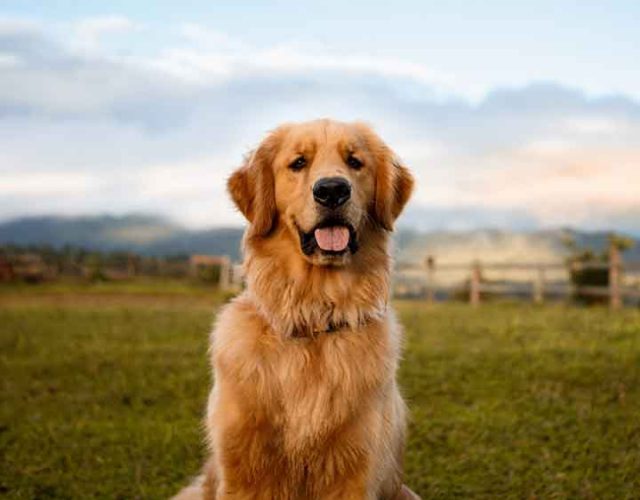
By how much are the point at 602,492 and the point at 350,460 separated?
99.4 inches

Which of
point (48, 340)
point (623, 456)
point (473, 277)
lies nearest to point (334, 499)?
point (623, 456)

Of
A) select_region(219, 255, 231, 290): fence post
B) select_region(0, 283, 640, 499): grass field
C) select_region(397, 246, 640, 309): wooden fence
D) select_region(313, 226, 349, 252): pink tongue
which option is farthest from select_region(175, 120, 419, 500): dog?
select_region(219, 255, 231, 290): fence post

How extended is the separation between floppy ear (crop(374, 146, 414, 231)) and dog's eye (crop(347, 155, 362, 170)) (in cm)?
15

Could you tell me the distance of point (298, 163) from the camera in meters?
4.08

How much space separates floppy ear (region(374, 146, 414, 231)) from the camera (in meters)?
4.16

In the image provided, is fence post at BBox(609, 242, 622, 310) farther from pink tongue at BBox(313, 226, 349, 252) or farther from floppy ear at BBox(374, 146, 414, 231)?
pink tongue at BBox(313, 226, 349, 252)

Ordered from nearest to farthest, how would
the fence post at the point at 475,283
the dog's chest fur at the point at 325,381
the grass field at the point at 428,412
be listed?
the dog's chest fur at the point at 325,381 < the grass field at the point at 428,412 < the fence post at the point at 475,283

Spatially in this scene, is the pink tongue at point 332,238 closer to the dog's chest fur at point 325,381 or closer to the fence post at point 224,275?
the dog's chest fur at point 325,381

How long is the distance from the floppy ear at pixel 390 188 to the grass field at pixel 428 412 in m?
2.25

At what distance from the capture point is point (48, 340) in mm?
13414

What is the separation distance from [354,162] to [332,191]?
14.0 inches

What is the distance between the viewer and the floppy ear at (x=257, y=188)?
13.4 ft

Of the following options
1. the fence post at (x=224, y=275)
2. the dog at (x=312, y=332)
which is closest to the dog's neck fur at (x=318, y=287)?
the dog at (x=312, y=332)

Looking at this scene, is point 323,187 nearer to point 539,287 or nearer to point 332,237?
point 332,237
